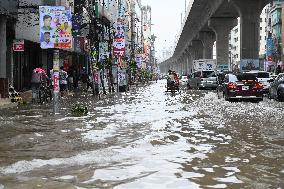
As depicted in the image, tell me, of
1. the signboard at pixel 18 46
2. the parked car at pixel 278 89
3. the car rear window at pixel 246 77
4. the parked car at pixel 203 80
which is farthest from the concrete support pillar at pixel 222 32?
the car rear window at pixel 246 77

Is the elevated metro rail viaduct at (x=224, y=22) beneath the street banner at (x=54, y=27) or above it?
above

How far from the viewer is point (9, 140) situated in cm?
1247

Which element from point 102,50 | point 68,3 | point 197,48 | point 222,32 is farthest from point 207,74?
point 197,48

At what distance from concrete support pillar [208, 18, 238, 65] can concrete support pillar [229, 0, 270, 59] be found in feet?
58.3

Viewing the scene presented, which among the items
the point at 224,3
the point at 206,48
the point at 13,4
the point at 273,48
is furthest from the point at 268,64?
the point at 13,4

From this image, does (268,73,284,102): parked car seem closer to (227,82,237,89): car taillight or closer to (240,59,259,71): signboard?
(227,82,237,89): car taillight

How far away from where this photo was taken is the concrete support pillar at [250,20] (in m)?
50.1

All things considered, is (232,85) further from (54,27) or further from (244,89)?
(54,27)

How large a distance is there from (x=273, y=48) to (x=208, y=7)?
4393 centimetres

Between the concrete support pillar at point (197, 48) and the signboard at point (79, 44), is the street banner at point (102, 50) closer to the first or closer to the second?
the signboard at point (79, 44)

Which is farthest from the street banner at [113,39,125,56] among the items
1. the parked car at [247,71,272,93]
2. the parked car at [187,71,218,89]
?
the parked car at [247,71,272,93]

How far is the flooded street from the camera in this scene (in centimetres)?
768

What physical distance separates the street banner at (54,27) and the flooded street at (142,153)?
168 inches

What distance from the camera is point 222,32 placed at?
71188 millimetres
